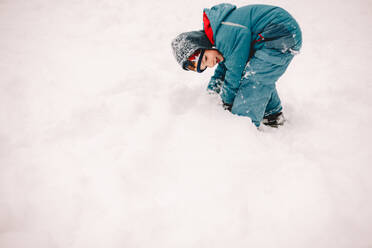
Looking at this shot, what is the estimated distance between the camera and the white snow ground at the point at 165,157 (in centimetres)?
80

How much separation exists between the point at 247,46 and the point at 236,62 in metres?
0.09

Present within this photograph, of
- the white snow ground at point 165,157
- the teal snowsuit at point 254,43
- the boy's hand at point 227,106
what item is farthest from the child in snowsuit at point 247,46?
the white snow ground at point 165,157

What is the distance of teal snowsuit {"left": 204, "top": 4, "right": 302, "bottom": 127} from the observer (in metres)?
0.83

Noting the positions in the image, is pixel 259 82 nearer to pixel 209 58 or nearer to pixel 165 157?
pixel 209 58

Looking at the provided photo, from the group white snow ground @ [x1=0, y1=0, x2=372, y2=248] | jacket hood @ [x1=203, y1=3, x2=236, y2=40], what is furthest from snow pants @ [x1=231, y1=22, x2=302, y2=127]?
jacket hood @ [x1=203, y1=3, x2=236, y2=40]

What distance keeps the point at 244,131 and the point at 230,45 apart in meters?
0.53

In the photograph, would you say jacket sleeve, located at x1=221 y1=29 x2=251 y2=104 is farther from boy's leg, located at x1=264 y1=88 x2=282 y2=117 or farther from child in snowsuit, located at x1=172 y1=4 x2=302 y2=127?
boy's leg, located at x1=264 y1=88 x2=282 y2=117

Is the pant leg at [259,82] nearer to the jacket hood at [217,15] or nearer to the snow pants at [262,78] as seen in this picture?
the snow pants at [262,78]

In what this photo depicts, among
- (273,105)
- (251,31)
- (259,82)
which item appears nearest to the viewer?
(251,31)

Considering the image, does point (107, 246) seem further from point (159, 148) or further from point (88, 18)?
point (88, 18)

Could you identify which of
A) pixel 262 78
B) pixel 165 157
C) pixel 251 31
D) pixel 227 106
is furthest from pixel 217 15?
pixel 165 157

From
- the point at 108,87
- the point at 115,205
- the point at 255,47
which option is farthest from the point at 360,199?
the point at 108,87

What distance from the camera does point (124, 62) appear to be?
164 cm

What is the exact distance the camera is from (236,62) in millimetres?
952
